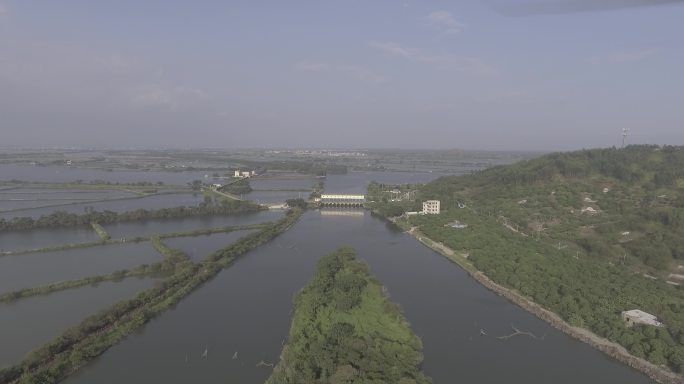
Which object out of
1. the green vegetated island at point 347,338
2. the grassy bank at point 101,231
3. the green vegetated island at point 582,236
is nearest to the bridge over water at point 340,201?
the green vegetated island at point 582,236

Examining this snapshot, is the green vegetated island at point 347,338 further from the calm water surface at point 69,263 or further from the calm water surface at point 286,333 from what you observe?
the calm water surface at point 69,263

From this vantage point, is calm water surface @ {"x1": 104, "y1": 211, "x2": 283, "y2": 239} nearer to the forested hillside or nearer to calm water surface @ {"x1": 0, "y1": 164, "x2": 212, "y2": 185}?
the forested hillside

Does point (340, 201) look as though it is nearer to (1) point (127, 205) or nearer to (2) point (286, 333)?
(1) point (127, 205)

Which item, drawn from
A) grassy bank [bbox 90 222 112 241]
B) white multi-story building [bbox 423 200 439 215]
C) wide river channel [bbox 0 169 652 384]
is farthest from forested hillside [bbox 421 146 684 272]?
grassy bank [bbox 90 222 112 241]

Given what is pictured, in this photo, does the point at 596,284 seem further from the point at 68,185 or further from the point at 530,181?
the point at 68,185

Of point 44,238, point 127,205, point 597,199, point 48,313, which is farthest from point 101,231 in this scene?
point 597,199

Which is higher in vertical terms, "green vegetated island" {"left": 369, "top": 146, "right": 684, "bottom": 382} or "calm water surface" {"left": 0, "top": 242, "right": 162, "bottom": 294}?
"green vegetated island" {"left": 369, "top": 146, "right": 684, "bottom": 382}
